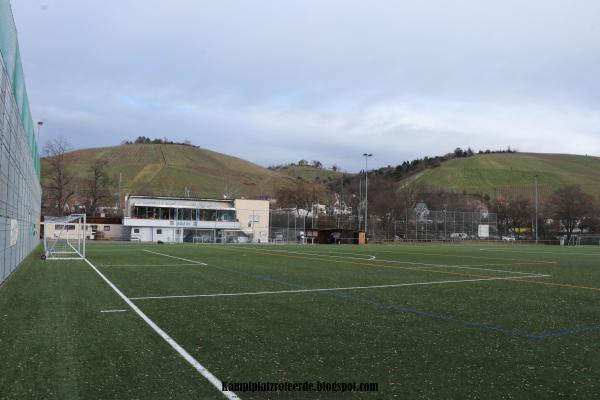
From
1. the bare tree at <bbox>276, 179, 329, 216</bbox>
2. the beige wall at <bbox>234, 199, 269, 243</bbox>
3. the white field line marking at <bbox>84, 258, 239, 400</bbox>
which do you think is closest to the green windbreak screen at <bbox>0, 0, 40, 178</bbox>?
the white field line marking at <bbox>84, 258, 239, 400</bbox>

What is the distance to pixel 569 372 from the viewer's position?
6.23 m

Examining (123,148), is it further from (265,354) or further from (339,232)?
(265,354)

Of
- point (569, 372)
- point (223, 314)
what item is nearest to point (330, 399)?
point (569, 372)

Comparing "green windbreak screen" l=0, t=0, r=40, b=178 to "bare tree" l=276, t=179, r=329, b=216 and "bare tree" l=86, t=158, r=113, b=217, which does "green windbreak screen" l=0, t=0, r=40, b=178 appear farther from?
"bare tree" l=276, t=179, r=329, b=216

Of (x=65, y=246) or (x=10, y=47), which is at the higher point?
(x=10, y=47)

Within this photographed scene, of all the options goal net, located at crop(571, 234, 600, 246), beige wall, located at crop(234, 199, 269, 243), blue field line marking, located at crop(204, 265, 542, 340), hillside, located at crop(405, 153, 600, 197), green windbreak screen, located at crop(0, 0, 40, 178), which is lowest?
goal net, located at crop(571, 234, 600, 246)

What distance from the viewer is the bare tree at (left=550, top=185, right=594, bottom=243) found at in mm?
93812

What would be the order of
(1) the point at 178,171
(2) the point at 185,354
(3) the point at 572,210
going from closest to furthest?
(2) the point at 185,354, (3) the point at 572,210, (1) the point at 178,171

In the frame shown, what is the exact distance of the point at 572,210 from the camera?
93875 mm

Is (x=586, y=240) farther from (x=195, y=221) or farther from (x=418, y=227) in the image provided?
(x=195, y=221)

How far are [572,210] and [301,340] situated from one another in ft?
328

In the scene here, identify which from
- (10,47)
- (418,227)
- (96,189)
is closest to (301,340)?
(10,47)

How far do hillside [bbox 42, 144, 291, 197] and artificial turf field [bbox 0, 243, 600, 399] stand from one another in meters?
123

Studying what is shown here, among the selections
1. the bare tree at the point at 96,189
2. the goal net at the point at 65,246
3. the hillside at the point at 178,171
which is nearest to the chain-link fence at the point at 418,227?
the goal net at the point at 65,246
